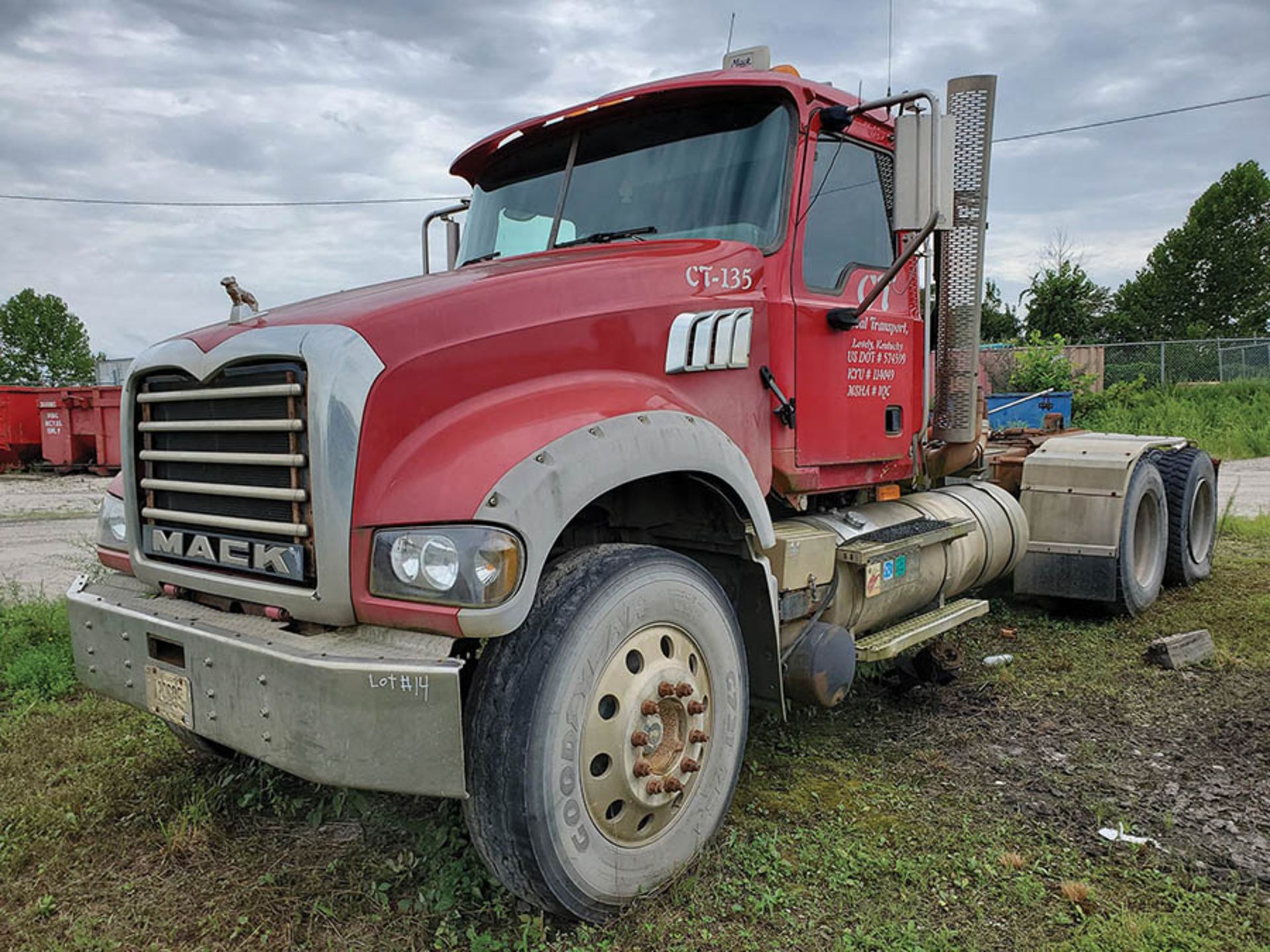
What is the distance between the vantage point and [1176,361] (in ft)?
83.3

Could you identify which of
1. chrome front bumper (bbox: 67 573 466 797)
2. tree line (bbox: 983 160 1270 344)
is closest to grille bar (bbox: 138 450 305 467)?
chrome front bumper (bbox: 67 573 466 797)

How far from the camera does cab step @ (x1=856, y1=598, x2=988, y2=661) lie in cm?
397

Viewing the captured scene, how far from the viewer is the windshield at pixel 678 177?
149 inches

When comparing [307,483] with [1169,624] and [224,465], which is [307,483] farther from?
[1169,624]

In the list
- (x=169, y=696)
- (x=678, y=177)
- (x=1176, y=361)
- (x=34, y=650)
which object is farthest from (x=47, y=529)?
(x=1176, y=361)

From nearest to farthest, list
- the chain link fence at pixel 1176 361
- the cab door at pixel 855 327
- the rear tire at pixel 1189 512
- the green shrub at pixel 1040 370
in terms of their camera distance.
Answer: the cab door at pixel 855 327, the rear tire at pixel 1189 512, the green shrub at pixel 1040 370, the chain link fence at pixel 1176 361

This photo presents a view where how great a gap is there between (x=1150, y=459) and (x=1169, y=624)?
1.26m

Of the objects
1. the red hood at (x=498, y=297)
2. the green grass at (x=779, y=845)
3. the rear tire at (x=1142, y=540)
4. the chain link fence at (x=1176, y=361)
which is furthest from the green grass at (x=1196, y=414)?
the red hood at (x=498, y=297)

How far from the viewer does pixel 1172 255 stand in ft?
146

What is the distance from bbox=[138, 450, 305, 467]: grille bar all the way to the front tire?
2.49 feet

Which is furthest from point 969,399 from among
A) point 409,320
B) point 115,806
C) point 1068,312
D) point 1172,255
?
point 1172,255

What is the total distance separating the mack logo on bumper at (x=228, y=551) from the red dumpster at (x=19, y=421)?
1887 cm

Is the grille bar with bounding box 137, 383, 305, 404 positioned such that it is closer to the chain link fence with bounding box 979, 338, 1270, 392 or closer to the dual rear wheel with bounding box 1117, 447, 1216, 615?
the dual rear wheel with bounding box 1117, 447, 1216, 615

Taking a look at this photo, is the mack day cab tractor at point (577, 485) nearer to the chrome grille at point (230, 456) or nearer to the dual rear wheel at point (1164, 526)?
the chrome grille at point (230, 456)
